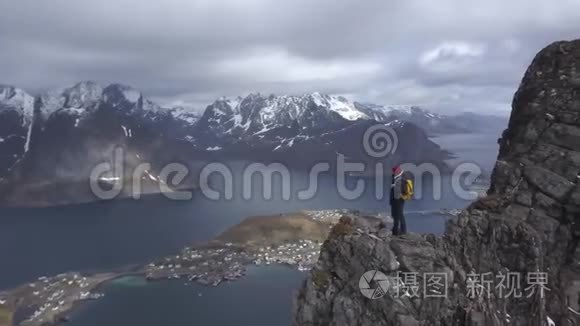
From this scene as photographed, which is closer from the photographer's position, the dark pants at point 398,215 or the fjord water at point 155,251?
the dark pants at point 398,215

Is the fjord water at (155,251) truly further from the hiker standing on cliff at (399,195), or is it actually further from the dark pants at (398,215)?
the hiker standing on cliff at (399,195)

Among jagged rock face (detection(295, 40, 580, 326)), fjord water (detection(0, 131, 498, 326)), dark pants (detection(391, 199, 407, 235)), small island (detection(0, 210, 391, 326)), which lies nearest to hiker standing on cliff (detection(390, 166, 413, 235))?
dark pants (detection(391, 199, 407, 235))

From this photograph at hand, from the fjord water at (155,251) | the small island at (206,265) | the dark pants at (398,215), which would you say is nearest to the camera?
the dark pants at (398,215)

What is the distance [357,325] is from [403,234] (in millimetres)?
4016

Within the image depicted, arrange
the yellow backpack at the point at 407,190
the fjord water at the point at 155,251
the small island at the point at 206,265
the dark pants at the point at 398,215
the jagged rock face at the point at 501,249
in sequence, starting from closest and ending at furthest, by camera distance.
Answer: the jagged rock face at the point at 501,249
the yellow backpack at the point at 407,190
the dark pants at the point at 398,215
the fjord water at the point at 155,251
the small island at the point at 206,265

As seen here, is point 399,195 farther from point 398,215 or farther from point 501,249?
point 501,249

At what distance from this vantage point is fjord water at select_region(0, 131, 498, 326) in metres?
78.3

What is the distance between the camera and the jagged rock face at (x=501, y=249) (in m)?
17.2

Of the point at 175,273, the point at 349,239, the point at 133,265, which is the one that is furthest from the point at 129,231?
the point at 349,239

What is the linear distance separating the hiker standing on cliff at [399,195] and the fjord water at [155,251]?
58.2 metres

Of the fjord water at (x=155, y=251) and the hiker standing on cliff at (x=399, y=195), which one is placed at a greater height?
the hiker standing on cliff at (x=399, y=195)

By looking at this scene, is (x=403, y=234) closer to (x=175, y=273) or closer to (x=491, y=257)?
(x=491, y=257)

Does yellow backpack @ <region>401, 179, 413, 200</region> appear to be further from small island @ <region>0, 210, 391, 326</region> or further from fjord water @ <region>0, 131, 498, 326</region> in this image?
fjord water @ <region>0, 131, 498, 326</region>

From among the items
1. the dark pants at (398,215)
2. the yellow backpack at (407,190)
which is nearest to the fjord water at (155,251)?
the dark pants at (398,215)
